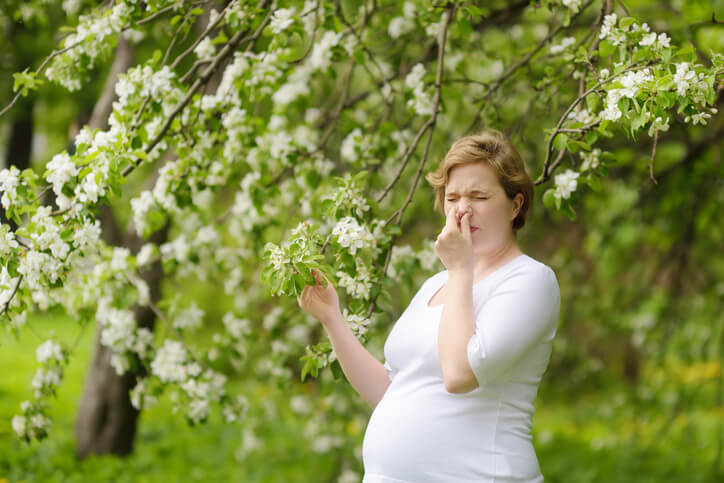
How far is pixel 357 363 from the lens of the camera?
211 cm

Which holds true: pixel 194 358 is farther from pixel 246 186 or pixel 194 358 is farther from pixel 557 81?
pixel 557 81

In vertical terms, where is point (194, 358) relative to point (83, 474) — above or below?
above

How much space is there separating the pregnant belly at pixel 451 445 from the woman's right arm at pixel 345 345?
30 cm

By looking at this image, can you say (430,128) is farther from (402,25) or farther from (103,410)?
(103,410)

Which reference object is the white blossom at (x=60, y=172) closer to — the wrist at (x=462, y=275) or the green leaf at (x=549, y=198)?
the wrist at (x=462, y=275)

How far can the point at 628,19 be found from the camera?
7.00 ft

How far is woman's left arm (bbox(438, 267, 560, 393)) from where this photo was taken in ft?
5.36

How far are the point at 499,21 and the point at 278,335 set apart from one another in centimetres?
203

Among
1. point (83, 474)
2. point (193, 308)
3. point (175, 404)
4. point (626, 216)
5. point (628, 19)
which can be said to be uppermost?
point (628, 19)

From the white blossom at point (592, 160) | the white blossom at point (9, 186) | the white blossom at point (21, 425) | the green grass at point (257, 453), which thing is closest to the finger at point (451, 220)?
the white blossom at point (592, 160)

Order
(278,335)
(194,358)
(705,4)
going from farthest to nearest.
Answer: (705,4)
(278,335)
(194,358)

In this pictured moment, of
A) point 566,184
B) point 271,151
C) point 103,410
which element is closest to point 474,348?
point 566,184

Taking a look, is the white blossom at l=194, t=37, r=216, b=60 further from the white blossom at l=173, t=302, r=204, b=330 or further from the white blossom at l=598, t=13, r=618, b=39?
the white blossom at l=598, t=13, r=618, b=39

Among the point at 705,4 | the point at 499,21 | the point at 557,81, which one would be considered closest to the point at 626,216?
the point at 705,4
